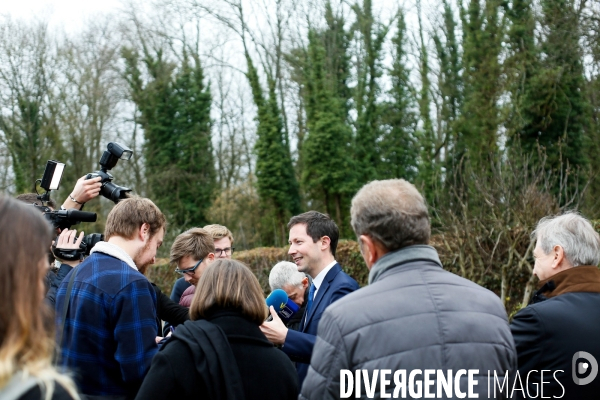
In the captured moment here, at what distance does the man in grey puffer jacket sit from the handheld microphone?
186cm

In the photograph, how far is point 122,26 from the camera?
2961 centimetres

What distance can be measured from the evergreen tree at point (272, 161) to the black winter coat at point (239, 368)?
2539 cm

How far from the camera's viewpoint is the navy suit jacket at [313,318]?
3577mm

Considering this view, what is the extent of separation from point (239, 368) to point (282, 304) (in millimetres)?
1352

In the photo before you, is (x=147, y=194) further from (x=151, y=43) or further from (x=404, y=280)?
(x=404, y=280)

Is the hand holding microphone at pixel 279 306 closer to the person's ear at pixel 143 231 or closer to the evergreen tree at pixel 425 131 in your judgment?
the person's ear at pixel 143 231

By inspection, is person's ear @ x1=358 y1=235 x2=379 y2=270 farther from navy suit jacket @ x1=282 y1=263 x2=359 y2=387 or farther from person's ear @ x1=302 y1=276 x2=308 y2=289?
person's ear @ x1=302 y1=276 x2=308 y2=289

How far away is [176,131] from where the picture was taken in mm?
31047

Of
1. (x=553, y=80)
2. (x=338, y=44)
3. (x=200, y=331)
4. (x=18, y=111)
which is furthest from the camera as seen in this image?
(x=338, y=44)

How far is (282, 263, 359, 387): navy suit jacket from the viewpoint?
358cm

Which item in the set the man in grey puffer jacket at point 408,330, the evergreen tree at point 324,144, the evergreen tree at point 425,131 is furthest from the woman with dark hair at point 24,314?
the evergreen tree at point 425,131

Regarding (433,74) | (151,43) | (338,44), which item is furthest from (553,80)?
(151,43)

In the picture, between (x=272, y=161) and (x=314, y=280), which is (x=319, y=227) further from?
(x=272, y=161)

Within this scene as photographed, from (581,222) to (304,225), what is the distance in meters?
1.84
